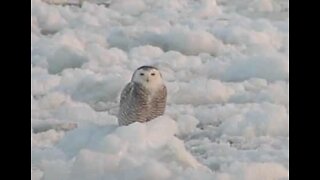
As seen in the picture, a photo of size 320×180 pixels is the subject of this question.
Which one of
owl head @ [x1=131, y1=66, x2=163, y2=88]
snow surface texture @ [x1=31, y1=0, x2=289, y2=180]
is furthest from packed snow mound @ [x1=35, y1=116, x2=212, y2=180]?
owl head @ [x1=131, y1=66, x2=163, y2=88]

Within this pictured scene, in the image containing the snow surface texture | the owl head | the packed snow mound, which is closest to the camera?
the packed snow mound

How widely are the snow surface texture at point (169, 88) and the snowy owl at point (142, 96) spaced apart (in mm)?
164

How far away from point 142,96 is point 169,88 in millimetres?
768

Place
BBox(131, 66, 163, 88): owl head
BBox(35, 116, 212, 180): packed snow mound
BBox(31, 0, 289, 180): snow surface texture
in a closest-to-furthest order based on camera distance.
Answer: BBox(35, 116, 212, 180): packed snow mound < BBox(31, 0, 289, 180): snow surface texture < BBox(131, 66, 163, 88): owl head

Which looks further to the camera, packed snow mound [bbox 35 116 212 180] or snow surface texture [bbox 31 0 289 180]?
snow surface texture [bbox 31 0 289 180]

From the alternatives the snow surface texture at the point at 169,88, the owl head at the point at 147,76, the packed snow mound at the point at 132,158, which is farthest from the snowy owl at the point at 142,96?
the packed snow mound at the point at 132,158

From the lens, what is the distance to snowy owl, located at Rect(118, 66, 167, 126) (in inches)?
140

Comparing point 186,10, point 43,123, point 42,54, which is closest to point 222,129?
point 43,123

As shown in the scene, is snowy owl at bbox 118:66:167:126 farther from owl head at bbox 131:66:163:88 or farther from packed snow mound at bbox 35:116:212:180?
packed snow mound at bbox 35:116:212:180

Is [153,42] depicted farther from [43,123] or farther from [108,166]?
[108,166]

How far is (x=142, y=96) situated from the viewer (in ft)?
11.8

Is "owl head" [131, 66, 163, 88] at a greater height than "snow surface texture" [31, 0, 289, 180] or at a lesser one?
greater

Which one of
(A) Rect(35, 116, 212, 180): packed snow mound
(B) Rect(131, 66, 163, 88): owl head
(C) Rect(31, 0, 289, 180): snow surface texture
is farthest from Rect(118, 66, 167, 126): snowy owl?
(A) Rect(35, 116, 212, 180): packed snow mound

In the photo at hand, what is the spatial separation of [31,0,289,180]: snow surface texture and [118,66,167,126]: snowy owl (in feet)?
0.54
